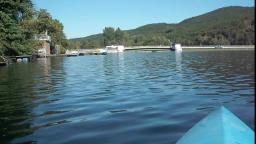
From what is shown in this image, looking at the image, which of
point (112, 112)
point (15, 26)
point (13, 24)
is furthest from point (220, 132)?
point (15, 26)

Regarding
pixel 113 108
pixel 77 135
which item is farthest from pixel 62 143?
pixel 113 108

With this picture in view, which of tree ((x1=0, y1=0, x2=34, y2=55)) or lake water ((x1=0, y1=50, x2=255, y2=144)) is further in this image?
tree ((x1=0, y1=0, x2=34, y2=55))

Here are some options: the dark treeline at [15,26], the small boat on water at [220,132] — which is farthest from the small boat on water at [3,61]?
the small boat on water at [220,132]

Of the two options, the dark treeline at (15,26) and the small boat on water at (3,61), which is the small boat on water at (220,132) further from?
the small boat on water at (3,61)

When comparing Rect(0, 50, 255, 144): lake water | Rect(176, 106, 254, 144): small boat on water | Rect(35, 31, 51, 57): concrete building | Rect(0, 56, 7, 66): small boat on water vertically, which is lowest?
Rect(0, 50, 255, 144): lake water

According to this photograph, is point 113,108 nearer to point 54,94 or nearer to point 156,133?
point 156,133

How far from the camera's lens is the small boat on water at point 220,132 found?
25.6 ft

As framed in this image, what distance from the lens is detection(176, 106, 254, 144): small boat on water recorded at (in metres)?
7.81

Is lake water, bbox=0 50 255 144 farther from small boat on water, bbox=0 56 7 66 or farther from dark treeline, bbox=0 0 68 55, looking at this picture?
small boat on water, bbox=0 56 7 66

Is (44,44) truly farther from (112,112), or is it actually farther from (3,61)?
(112,112)

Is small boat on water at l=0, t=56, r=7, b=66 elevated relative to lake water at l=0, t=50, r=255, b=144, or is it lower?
elevated

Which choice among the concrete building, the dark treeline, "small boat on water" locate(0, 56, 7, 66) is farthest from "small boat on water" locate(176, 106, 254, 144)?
the concrete building

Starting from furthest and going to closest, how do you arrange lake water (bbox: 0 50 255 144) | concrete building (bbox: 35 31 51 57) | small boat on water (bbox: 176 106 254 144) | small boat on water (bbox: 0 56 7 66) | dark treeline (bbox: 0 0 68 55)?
concrete building (bbox: 35 31 51 57) → small boat on water (bbox: 0 56 7 66) → dark treeline (bbox: 0 0 68 55) → lake water (bbox: 0 50 255 144) → small boat on water (bbox: 176 106 254 144)

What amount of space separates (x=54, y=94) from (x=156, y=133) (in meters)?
13.6
